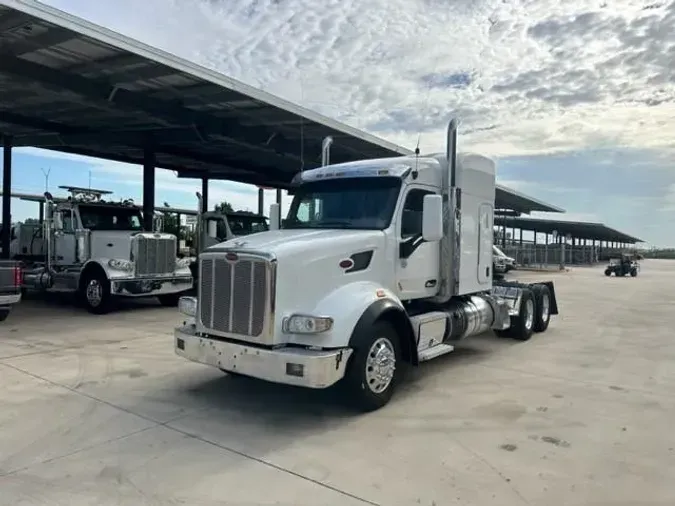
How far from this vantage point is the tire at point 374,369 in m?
5.33

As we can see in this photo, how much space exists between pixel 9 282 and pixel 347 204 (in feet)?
25.4

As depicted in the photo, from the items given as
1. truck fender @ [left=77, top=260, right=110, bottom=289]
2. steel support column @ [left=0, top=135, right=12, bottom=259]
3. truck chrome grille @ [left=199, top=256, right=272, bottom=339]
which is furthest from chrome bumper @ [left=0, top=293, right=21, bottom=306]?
steel support column @ [left=0, top=135, right=12, bottom=259]

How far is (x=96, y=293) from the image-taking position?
12461mm

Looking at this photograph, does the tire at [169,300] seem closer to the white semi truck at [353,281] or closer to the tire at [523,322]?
the white semi truck at [353,281]

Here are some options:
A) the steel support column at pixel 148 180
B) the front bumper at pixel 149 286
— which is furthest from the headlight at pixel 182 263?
the steel support column at pixel 148 180

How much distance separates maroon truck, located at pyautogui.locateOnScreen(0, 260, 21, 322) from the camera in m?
10.7

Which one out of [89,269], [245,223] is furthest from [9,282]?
A: [245,223]

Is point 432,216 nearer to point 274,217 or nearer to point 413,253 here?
point 413,253

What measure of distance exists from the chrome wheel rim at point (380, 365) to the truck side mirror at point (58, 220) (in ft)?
35.1

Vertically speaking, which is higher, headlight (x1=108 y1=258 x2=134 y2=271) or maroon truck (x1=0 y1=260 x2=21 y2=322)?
headlight (x1=108 y1=258 x2=134 y2=271)

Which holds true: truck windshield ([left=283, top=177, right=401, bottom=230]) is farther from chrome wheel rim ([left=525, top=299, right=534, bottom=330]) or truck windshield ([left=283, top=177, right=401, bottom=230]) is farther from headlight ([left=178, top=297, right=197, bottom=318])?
chrome wheel rim ([left=525, top=299, right=534, bottom=330])

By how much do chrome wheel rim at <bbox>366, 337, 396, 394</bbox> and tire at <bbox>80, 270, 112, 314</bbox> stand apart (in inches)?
330

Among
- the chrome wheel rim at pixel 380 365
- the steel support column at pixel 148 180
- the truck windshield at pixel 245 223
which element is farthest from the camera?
the steel support column at pixel 148 180

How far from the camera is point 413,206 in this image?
262 inches
